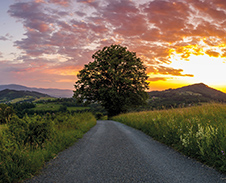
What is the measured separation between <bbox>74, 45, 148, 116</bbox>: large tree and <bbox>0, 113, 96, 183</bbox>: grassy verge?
898 inches

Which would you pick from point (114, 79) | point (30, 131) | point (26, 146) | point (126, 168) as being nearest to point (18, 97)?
point (114, 79)

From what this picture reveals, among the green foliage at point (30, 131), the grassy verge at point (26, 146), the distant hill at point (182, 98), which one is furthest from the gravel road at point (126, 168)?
the distant hill at point (182, 98)

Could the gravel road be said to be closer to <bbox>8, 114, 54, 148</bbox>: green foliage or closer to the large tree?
<bbox>8, 114, 54, 148</bbox>: green foliage

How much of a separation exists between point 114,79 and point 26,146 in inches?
1034

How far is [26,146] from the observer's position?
20.5 ft

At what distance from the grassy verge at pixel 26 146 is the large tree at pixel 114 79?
22820mm

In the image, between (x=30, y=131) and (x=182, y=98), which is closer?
(x=30, y=131)

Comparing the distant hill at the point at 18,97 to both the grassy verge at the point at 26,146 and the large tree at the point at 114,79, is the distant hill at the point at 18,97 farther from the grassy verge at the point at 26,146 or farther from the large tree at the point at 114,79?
A: the grassy verge at the point at 26,146

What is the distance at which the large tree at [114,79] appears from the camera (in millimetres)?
32156

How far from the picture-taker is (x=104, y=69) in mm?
33500

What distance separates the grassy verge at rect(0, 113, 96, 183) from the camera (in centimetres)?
427

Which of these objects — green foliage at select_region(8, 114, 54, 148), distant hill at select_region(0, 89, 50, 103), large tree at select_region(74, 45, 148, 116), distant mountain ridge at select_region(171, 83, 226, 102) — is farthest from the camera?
distant hill at select_region(0, 89, 50, 103)

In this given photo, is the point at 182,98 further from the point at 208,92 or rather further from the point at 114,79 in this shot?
the point at 208,92

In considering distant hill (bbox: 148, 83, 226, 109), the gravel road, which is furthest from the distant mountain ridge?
the gravel road
